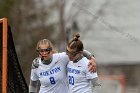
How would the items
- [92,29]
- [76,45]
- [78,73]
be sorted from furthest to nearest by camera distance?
[92,29] → [78,73] → [76,45]

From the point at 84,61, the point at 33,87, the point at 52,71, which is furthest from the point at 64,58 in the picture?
the point at 33,87

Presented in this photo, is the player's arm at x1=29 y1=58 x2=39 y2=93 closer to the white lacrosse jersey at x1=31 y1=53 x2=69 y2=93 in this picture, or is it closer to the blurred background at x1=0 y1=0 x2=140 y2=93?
the white lacrosse jersey at x1=31 y1=53 x2=69 y2=93

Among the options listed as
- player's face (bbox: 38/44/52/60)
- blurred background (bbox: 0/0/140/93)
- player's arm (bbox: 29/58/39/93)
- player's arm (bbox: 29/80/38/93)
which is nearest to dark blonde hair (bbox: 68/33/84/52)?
player's face (bbox: 38/44/52/60)

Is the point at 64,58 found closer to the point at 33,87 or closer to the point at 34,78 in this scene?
the point at 34,78

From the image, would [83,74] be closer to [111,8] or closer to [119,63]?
[111,8]

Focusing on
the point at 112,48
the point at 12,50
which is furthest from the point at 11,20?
the point at 12,50

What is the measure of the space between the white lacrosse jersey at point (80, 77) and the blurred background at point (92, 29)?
1503cm

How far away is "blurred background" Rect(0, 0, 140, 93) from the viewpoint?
113 feet

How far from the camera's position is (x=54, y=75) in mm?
10258

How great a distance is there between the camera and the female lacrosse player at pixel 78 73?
32.9 feet

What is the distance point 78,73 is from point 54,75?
1.19 ft

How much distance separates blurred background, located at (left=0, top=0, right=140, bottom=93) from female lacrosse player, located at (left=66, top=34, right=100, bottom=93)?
49.3 feet

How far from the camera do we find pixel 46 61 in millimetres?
10281

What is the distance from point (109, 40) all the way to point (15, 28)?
11977 mm
